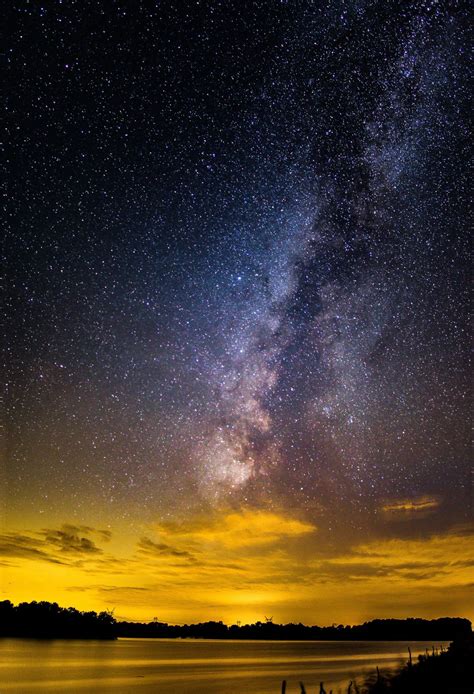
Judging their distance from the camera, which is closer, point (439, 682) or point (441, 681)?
point (439, 682)

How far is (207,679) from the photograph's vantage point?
2653 inches

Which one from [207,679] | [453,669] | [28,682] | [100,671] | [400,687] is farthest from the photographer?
[100,671]

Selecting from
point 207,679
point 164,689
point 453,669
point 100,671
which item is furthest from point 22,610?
point 453,669

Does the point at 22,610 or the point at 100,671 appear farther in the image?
the point at 22,610

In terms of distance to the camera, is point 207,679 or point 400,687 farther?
point 207,679

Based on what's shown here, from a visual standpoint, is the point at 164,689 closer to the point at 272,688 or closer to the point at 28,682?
the point at 272,688

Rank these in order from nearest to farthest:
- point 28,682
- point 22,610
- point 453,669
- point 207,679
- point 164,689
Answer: point 453,669, point 164,689, point 28,682, point 207,679, point 22,610

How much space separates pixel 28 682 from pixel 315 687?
103 ft

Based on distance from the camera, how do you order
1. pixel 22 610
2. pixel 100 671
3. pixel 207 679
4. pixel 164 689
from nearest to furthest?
1. pixel 164 689
2. pixel 207 679
3. pixel 100 671
4. pixel 22 610

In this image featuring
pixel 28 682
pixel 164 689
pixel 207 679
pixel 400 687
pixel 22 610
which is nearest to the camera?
pixel 400 687

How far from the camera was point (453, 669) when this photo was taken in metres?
45.1

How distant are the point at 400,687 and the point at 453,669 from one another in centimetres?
1021

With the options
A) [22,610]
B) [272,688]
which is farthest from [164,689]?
[22,610]

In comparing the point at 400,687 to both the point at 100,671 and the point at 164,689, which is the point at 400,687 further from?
the point at 100,671
